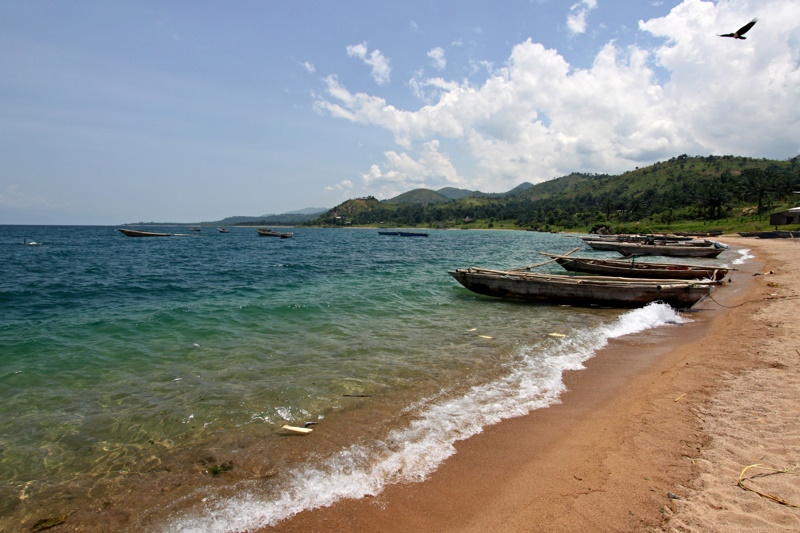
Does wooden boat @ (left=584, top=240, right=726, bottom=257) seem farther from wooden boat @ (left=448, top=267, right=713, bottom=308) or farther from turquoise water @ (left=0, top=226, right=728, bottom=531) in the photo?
turquoise water @ (left=0, top=226, right=728, bottom=531)

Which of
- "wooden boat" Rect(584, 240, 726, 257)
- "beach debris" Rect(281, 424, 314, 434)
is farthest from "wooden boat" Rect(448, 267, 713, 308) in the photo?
"wooden boat" Rect(584, 240, 726, 257)

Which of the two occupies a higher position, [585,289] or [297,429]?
[585,289]

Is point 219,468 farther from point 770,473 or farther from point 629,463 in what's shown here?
point 770,473

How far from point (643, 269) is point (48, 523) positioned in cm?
2545

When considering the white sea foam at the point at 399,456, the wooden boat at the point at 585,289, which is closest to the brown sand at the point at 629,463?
the white sea foam at the point at 399,456

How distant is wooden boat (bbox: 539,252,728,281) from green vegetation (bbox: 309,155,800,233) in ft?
187

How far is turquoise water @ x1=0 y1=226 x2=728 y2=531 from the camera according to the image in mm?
4820

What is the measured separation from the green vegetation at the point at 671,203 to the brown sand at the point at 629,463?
246ft

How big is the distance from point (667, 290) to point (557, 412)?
452 inches

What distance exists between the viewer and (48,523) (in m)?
4.28

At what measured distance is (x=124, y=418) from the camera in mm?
6555

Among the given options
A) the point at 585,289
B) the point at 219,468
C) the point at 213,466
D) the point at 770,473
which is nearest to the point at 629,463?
the point at 770,473

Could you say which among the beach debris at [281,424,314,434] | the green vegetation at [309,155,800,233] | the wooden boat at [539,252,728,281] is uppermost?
the green vegetation at [309,155,800,233]

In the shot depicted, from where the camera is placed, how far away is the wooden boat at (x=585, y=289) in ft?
48.4
